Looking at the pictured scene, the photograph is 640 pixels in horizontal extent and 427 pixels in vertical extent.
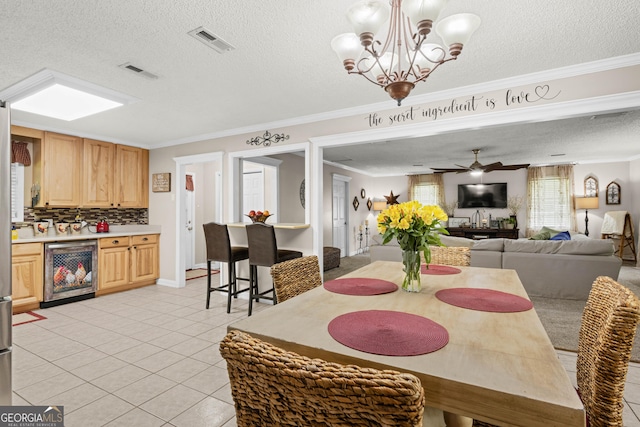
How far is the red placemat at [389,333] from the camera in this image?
1013 mm

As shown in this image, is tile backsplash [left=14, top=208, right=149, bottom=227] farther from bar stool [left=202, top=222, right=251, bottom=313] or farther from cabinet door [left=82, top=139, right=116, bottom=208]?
bar stool [left=202, top=222, right=251, bottom=313]

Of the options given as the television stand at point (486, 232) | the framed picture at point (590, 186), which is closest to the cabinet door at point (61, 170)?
the television stand at point (486, 232)

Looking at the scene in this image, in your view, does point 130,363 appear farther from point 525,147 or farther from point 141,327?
point 525,147

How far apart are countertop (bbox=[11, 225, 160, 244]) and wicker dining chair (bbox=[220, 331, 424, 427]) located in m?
4.01

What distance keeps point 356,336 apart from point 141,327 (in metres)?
3.16

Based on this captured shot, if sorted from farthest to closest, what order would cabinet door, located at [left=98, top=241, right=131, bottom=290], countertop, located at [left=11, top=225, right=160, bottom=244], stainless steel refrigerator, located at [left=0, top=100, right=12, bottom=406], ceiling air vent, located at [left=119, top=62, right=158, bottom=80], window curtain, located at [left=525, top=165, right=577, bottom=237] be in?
window curtain, located at [left=525, top=165, right=577, bottom=237] < cabinet door, located at [left=98, top=241, right=131, bottom=290] < countertop, located at [left=11, top=225, right=160, bottom=244] < ceiling air vent, located at [left=119, top=62, right=158, bottom=80] < stainless steel refrigerator, located at [left=0, top=100, right=12, bottom=406]

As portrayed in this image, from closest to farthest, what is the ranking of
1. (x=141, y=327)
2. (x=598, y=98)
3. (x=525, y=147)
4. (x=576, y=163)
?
1. (x=598, y=98)
2. (x=141, y=327)
3. (x=525, y=147)
4. (x=576, y=163)

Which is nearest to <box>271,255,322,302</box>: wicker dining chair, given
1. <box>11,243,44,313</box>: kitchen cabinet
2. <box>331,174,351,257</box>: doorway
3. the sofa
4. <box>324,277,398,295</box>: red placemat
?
<box>324,277,398,295</box>: red placemat

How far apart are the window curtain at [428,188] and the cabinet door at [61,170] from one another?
311 inches

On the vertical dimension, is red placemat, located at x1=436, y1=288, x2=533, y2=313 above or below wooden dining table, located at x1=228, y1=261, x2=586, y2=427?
above

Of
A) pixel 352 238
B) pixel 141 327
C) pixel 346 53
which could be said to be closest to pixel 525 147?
pixel 352 238

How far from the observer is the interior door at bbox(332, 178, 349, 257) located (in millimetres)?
8195

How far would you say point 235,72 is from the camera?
8.99 feet

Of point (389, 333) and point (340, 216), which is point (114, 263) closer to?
point (389, 333)
